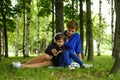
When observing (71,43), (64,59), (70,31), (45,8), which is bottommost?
(64,59)

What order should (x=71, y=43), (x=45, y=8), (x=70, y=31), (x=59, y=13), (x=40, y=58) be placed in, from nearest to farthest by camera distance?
(x=40, y=58) < (x=70, y=31) < (x=71, y=43) < (x=59, y=13) < (x=45, y=8)

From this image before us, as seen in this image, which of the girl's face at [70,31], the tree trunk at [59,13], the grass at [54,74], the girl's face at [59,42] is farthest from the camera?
the tree trunk at [59,13]

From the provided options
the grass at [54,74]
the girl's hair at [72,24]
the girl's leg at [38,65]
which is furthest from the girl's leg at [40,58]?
the girl's hair at [72,24]

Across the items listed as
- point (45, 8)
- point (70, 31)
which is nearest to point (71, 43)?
point (70, 31)

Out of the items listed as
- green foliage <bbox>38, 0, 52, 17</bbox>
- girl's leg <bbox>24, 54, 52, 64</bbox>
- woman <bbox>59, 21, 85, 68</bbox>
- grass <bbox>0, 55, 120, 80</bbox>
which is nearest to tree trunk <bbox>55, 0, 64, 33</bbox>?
woman <bbox>59, 21, 85, 68</bbox>

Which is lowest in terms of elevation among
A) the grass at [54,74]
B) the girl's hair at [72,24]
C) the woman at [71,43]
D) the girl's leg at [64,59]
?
the grass at [54,74]

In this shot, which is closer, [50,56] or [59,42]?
[59,42]

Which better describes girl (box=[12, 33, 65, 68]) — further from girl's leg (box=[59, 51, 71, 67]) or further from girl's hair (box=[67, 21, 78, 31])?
girl's hair (box=[67, 21, 78, 31])

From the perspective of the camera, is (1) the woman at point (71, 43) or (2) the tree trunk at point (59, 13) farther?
(2) the tree trunk at point (59, 13)

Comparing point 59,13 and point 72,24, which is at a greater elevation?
point 59,13

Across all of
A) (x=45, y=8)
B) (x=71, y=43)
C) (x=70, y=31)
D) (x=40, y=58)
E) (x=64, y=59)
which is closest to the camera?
(x=64, y=59)

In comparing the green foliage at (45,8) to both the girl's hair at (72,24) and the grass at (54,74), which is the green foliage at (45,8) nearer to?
the girl's hair at (72,24)

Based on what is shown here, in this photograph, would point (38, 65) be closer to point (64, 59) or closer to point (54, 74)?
point (64, 59)

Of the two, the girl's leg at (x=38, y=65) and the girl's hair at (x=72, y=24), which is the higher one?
the girl's hair at (x=72, y=24)
